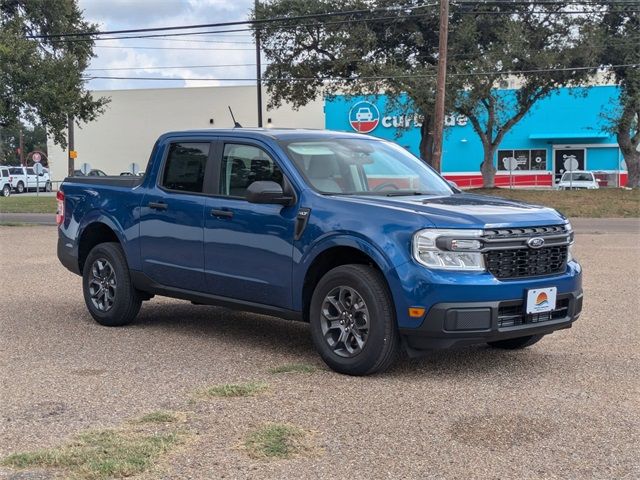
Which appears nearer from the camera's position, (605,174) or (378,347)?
(378,347)

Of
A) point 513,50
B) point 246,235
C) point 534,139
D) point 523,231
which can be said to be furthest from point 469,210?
point 534,139

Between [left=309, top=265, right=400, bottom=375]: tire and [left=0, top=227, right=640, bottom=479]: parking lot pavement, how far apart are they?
14 centimetres

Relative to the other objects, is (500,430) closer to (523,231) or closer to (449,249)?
(449,249)

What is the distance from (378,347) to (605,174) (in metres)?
45.4

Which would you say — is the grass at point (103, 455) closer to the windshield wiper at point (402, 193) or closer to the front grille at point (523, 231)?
A: the front grille at point (523, 231)

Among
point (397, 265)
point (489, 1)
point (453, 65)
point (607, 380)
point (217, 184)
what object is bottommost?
point (607, 380)

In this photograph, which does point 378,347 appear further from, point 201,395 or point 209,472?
point 209,472

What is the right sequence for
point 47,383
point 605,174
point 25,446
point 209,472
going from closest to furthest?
point 209,472, point 25,446, point 47,383, point 605,174

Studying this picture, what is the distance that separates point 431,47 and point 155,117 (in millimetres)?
28162

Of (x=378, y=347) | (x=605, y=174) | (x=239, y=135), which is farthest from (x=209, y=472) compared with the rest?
(x=605, y=174)

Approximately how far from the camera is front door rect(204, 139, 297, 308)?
21.6 ft

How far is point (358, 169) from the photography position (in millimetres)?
7008

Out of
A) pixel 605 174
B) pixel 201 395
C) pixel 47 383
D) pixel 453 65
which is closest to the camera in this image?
pixel 201 395

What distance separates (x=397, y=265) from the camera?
581 centimetres
